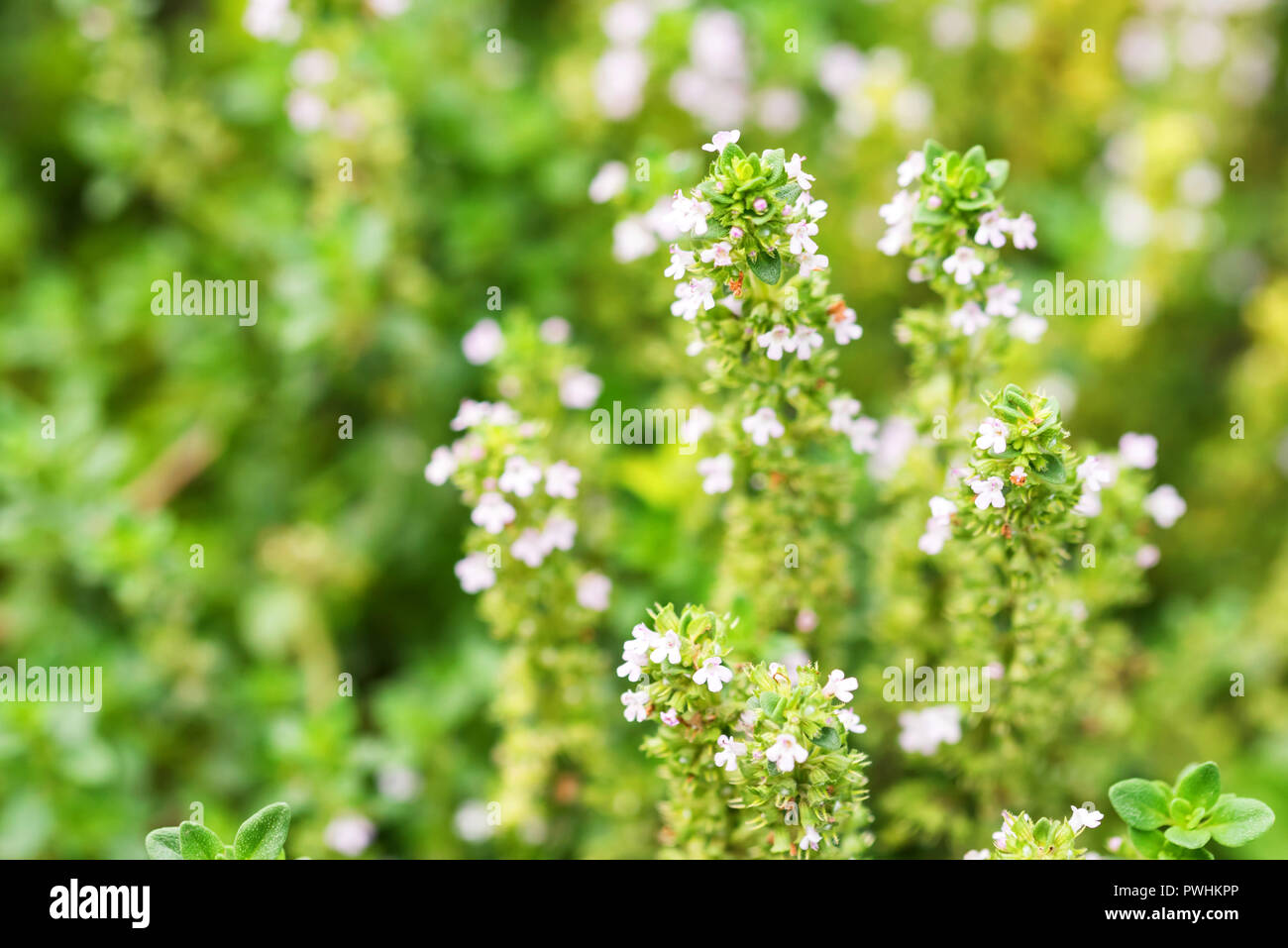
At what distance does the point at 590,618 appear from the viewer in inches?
109

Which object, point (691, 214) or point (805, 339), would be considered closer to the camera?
point (691, 214)

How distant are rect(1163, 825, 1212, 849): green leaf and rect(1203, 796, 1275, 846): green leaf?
0.8 inches

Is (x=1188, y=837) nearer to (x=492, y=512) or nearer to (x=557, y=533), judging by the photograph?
(x=557, y=533)

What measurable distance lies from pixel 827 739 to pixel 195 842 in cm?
121

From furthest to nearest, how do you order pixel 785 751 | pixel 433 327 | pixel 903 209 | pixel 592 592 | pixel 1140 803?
pixel 433 327 < pixel 592 592 < pixel 903 209 < pixel 1140 803 < pixel 785 751

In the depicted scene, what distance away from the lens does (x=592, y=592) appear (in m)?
2.79

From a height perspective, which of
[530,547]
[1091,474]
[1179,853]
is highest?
[1091,474]

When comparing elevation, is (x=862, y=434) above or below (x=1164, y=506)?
above

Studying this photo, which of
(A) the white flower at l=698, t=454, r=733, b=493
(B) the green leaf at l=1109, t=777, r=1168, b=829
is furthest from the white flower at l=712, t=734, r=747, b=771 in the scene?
(B) the green leaf at l=1109, t=777, r=1168, b=829

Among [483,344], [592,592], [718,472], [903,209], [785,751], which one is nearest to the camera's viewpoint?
[785,751]

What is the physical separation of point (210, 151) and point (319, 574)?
1.63 meters

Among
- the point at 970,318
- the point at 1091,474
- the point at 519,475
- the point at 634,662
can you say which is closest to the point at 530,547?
the point at 519,475

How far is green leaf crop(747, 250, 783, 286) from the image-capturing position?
81.9 inches

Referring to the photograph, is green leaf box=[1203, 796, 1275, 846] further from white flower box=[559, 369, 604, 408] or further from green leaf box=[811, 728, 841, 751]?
white flower box=[559, 369, 604, 408]
